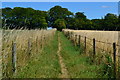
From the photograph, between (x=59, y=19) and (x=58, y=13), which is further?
(x=58, y=13)

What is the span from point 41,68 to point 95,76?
240 cm

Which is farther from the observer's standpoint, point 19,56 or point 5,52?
point 19,56

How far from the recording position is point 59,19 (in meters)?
110

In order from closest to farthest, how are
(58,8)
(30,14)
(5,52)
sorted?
(5,52), (30,14), (58,8)

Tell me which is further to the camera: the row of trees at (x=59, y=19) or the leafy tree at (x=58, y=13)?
the leafy tree at (x=58, y=13)

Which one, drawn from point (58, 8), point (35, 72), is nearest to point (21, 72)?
point (35, 72)

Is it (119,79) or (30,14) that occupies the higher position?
(30,14)

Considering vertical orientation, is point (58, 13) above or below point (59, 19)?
above

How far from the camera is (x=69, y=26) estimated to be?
116625mm

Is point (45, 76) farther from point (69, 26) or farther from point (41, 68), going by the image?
point (69, 26)

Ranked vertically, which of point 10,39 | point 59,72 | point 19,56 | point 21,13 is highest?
point 21,13

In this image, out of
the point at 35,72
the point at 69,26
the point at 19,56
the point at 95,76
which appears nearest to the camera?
the point at 95,76

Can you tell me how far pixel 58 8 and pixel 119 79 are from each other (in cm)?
12653

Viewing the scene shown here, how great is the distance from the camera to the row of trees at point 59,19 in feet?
306
